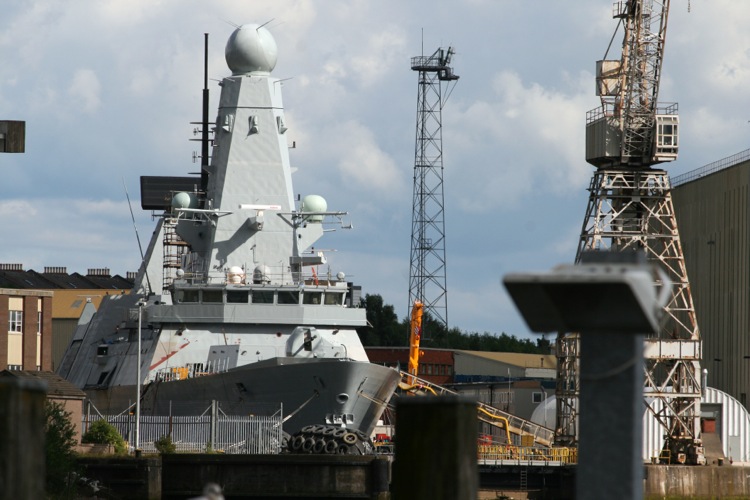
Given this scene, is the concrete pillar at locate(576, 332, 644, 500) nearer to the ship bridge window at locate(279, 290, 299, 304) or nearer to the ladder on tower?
the ship bridge window at locate(279, 290, 299, 304)

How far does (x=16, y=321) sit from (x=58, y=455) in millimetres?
25618

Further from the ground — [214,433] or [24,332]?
[24,332]

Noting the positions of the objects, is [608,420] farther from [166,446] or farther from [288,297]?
[288,297]

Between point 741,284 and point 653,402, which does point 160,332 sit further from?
point 741,284

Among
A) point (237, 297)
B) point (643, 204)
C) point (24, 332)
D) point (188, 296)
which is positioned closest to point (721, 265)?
point (643, 204)

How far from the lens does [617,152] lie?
179ft

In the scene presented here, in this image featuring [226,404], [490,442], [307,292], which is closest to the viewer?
[226,404]

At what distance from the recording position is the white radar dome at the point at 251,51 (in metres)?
53.3

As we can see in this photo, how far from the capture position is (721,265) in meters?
57.7

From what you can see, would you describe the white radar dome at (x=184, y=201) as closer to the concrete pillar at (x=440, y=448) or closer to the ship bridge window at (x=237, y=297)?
the ship bridge window at (x=237, y=297)

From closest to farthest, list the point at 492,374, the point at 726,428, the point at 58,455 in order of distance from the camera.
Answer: the point at 58,455, the point at 726,428, the point at 492,374

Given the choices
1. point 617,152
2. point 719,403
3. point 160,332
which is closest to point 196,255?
point 160,332

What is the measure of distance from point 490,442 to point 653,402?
633cm

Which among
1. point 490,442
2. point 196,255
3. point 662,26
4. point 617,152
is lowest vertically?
point 490,442
